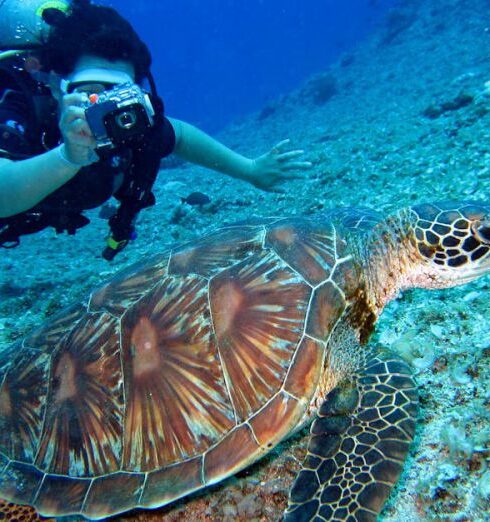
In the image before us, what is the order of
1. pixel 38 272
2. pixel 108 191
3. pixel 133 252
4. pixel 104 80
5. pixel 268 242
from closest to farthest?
1. pixel 268 242
2. pixel 104 80
3. pixel 108 191
4. pixel 38 272
5. pixel 133 252

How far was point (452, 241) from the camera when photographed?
7.34ft

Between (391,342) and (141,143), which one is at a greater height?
(141,143)

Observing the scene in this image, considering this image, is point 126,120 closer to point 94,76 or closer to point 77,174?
point 94,76

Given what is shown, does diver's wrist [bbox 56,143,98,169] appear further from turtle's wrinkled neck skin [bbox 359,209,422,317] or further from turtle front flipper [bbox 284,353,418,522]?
turtle front flipper [bbox 284,353,418,522]

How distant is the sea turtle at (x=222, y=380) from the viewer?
177 centimetres

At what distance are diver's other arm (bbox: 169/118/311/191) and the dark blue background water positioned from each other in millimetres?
48901

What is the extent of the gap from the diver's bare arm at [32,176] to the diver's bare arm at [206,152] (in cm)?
201

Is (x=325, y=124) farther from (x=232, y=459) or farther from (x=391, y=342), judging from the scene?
(x=232, y=459)

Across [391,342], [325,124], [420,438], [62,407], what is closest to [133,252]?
[62,407]

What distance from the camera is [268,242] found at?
7.25ft

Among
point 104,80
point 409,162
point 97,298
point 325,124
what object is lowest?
point 325,124

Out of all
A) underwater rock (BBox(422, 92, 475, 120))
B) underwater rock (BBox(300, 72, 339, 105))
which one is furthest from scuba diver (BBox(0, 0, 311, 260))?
underwater rock (BBox(300, 72, 339, 105))

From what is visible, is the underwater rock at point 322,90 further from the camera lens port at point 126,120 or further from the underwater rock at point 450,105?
the camera lens port at point 126,120

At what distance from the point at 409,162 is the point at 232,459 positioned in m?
4.83
